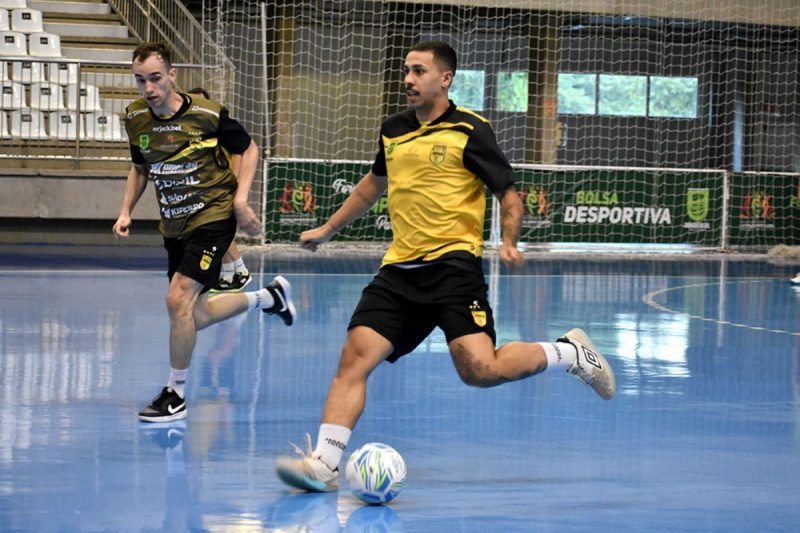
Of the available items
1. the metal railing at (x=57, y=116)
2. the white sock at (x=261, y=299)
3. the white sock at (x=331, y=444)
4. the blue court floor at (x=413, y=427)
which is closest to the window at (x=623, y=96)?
the metal railing at (x=57, y=116)

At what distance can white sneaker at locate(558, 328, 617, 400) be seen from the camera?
594 cm

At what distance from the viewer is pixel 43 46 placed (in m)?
21.3

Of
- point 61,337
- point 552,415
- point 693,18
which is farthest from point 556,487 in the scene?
point 693,18

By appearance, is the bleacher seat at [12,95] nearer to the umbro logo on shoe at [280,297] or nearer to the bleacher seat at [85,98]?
the bleacher seat at [85,98]

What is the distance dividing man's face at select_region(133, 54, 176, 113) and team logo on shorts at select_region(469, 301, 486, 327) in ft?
7.37

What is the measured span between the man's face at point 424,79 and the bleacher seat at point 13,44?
1680 centimetres

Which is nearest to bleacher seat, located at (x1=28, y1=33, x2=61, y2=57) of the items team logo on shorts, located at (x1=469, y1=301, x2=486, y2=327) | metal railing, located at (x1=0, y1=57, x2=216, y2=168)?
metal railing, located at (x1=0, y1=57, x2=216, y2=168)

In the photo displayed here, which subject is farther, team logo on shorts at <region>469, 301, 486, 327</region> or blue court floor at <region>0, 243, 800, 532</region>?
team logo on shorts at <region>469, 301, 486, 327</region>

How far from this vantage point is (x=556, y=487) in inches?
207

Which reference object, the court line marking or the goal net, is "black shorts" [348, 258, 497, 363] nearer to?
the court line marking

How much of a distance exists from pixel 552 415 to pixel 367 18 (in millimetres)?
23777

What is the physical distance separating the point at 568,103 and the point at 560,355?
1168 inches

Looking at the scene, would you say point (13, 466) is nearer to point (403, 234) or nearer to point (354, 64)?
point (403, 234)

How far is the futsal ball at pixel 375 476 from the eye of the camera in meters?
4.89
